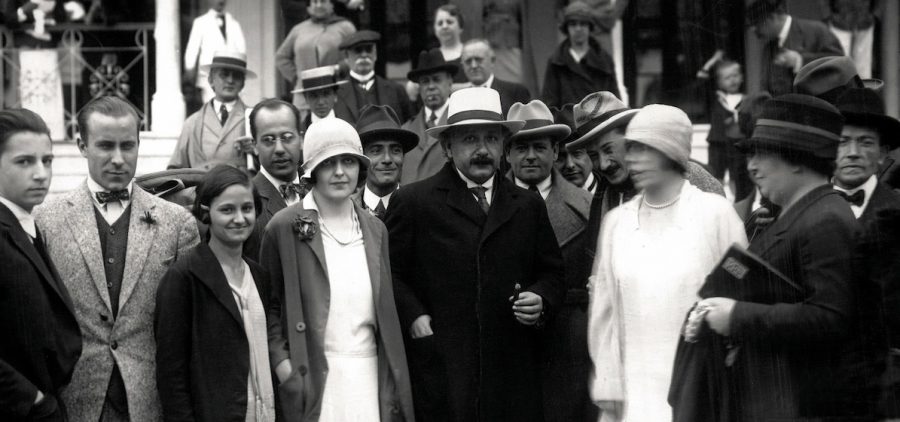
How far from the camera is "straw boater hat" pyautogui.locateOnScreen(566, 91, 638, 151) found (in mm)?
6020

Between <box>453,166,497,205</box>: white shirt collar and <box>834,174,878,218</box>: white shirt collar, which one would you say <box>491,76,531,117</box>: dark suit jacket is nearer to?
<box>453,166,497,205</box>: white shirt collar

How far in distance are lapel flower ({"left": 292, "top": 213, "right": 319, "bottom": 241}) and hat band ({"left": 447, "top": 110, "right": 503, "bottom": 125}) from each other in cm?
99

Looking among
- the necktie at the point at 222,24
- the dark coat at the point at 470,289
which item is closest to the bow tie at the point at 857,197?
the dark coat at the point at 470,289

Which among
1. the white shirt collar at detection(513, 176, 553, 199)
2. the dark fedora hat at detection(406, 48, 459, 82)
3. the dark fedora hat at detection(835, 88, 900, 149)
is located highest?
the dark fedora hat at detection(406, 48, 459, 82)

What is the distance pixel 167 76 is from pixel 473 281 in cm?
775

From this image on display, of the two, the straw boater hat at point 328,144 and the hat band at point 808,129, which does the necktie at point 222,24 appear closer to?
the straw boater hat at point 328,144

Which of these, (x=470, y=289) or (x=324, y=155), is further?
(x=470, y=289)

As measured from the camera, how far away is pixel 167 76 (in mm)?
12594

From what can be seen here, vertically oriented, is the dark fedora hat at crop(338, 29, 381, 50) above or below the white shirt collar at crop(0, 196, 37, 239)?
above

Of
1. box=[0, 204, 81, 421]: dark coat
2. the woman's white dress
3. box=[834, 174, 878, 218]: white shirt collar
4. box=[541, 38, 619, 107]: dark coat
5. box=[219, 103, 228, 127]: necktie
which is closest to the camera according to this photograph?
box=[0, 204, 81, 421]: dark coat

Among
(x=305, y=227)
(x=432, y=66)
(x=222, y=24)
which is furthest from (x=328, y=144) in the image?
(x=222, y=24)

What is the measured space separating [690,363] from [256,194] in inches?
94.6

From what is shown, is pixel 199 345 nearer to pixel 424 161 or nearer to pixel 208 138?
pixel 424 161

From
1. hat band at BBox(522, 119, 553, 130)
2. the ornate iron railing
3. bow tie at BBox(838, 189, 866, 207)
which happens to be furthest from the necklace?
Answer: the ornate iron railing
